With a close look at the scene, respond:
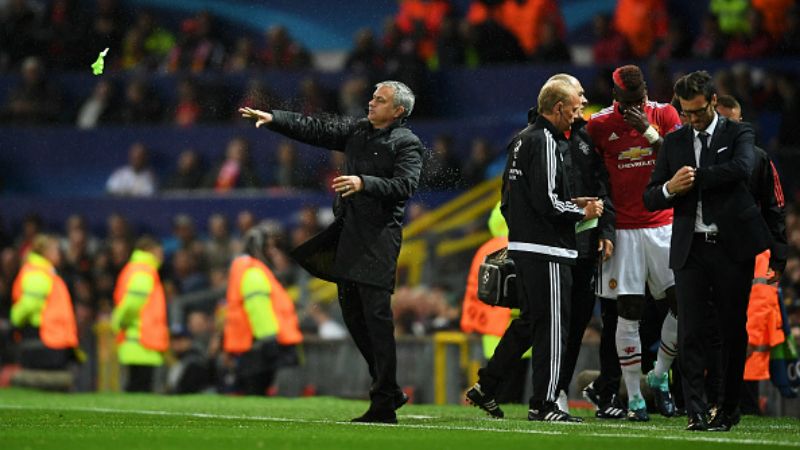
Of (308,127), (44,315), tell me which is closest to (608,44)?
(44,315)

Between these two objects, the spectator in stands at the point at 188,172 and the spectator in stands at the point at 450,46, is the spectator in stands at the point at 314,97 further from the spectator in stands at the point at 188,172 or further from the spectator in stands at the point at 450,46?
the spectator in stands at the point at 188,172

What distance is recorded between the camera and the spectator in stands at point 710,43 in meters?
18.8

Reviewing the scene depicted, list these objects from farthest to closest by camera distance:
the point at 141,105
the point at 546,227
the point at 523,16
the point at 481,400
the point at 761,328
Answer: the point at 141,105
the point at 523,16
the point at 761,328
the point at 481,400
the point at 546,227

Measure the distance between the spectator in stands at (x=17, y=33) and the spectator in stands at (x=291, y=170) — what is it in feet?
16.0

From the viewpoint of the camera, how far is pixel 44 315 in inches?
728

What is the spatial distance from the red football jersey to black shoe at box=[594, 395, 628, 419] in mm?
1217

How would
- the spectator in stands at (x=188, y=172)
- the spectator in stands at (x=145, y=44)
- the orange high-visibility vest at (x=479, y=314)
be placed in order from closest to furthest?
the orange high-visibility vest at (x=479, y=314), the spectator in stands at (x=188, y=172), the spectator in stands at (x=145, y=44)

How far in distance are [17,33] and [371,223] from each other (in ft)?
47.8

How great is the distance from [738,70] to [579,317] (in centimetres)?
757

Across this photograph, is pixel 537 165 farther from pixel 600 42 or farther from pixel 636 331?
pixel 600 42

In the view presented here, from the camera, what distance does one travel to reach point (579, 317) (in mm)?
10875

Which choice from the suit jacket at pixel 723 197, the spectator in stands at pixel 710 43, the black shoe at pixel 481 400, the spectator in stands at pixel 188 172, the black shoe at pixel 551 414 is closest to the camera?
the suit jacket at pixel 723 197

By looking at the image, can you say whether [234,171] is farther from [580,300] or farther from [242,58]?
[580,300]

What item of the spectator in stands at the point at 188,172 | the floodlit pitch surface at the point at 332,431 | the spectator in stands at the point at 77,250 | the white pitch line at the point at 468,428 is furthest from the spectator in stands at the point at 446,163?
the white pitch line at the point at 468,428
